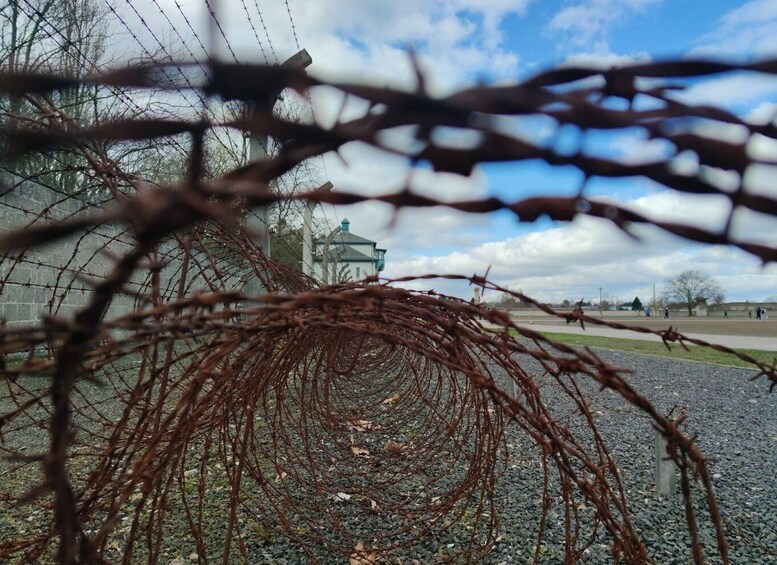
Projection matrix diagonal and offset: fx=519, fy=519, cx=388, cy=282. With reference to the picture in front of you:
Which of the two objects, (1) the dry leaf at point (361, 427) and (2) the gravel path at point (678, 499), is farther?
(1) the dry leaf at point (361, 427)

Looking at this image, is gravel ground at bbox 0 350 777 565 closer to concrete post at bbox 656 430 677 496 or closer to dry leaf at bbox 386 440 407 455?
concrete post at bbox 656 430 677 496

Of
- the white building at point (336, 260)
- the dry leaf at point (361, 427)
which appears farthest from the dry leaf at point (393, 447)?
the white building at point (336, 260)

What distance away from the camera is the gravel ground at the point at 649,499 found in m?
3.23

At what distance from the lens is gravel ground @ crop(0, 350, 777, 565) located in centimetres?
323

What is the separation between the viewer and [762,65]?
706 millimetres

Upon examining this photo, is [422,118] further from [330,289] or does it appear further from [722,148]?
[330,289]

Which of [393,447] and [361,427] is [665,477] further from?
[361,427]

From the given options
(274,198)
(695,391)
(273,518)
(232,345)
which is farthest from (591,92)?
(695,391)

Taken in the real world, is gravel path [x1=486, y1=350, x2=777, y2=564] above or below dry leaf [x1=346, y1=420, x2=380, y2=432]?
below

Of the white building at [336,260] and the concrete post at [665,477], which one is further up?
the white building at [336,260]

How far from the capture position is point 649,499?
409 cm

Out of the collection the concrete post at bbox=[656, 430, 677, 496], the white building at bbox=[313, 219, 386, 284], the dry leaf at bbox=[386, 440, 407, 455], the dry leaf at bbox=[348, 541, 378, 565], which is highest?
the white building at bbox=[313, 219, 386, 284]

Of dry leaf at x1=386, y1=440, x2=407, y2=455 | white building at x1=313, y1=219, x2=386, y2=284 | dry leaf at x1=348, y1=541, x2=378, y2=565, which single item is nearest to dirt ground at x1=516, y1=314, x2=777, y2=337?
white building at x1=313, y1=219, x2=386, y2=284

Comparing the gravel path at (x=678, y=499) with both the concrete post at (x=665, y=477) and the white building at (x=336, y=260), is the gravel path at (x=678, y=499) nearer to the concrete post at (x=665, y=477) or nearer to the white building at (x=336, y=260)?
the concrete post at (x=665, y=477)
